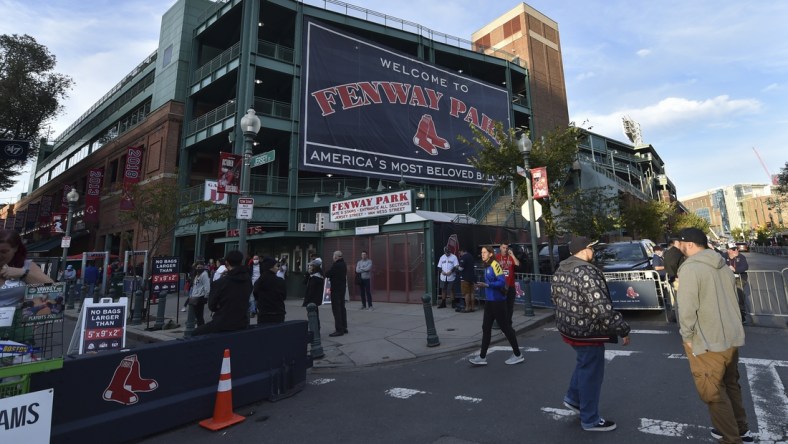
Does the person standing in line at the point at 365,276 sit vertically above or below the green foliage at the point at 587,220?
below

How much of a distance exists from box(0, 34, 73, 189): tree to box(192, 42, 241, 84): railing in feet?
69.0

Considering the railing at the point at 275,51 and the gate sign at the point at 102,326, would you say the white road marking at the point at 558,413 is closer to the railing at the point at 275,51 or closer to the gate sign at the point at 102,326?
the gate sign at the point at 102,326

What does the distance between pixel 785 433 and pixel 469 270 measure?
26.4 ft

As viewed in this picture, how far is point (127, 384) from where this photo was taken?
3820 millimetres

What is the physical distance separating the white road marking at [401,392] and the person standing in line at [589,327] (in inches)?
80.9

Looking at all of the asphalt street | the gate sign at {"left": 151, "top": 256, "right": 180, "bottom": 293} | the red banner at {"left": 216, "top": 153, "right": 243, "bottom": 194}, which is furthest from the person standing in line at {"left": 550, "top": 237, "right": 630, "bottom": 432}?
the gate sign at {"left": 151, "top": 256, "right": 180, "bottom": 293}

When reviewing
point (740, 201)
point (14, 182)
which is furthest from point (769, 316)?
point (740, 201)

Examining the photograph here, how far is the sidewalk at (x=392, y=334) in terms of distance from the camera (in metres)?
7.16

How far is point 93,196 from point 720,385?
41082mm

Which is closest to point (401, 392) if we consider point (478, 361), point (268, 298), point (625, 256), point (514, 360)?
point (478, 361)

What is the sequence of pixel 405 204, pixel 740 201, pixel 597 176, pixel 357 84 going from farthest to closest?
pixel 740 201 → pixel 597 176 → pixel 357 84 → pixel 405 204

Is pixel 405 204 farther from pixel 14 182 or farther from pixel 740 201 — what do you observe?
pixel 740 201

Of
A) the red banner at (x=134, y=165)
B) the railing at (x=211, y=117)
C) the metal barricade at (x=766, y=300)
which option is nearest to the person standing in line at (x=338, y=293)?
the metal barricade at (x=766, y=300)

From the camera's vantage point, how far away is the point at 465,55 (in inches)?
1252
